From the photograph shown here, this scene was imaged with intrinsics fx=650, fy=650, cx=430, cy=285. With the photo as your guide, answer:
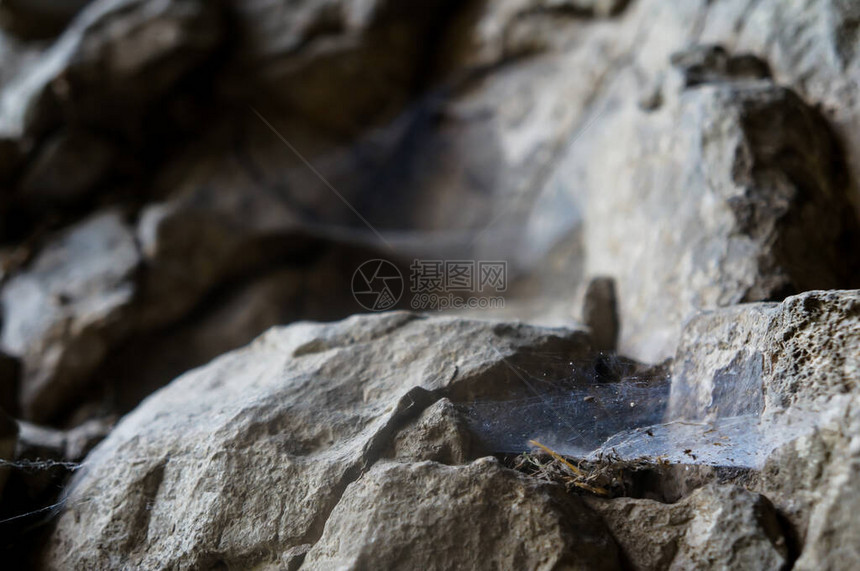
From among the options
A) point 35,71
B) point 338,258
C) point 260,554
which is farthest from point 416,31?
point 260,554

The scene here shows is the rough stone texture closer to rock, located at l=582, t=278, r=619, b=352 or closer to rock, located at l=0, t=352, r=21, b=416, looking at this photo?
rock, located at l=582, t=278, r=619, b=352

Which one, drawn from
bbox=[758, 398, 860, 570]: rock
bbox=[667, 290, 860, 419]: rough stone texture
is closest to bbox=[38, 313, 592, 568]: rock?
bbox=[667, 290, 860, 419]: rough stone texture

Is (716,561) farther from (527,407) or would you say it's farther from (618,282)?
(618,282)

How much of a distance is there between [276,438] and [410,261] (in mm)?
1597

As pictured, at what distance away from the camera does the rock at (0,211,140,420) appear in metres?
4.00

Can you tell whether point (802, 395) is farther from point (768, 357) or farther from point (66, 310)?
point (66, 310)

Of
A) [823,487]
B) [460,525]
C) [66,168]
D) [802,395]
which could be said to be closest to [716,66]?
[802,395]

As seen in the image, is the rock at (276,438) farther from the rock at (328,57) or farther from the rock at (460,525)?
the rock at (328,57)

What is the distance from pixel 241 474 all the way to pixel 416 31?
4124 mm

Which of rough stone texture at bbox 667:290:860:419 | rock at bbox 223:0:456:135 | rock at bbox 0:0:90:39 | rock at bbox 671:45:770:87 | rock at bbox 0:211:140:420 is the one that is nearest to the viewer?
rough stone texture at bbox 667:290:860:419

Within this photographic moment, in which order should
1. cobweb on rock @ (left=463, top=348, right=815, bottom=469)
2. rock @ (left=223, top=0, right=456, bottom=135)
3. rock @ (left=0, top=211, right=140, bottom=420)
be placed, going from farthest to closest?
rock @ (left=223, top=0, right=456, bottom=135) < rock @ (left=0, top=211, right=140, bottom=420) < cobweb on rock @ (left=463, top=348, right=815, bottom=469)

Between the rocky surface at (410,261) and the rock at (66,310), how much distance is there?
0.02 metres

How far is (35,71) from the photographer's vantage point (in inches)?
181

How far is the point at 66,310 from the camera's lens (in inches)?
161
